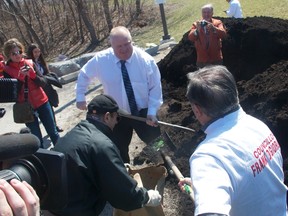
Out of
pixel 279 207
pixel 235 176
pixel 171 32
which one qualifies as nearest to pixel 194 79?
pixel 235 176

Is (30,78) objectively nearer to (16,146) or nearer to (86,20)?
(16,146)

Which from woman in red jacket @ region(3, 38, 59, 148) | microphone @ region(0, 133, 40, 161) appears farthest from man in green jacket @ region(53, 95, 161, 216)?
woman in red jacket @ region(3, 38, 59, 148)

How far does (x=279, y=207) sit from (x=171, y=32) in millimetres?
14747

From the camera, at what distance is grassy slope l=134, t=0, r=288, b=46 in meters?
15.5

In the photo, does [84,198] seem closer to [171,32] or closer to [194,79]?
[194,79]

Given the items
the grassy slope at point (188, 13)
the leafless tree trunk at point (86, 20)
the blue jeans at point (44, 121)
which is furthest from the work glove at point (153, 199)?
the leafless tree trunk at point (86, 20)

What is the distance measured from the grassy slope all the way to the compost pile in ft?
20.2

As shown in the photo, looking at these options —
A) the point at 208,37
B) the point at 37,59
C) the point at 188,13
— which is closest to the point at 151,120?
the point at 37,59

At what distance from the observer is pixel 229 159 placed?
1867 millimetres

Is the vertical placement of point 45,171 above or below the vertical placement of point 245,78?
above

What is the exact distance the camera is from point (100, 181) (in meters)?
2.88

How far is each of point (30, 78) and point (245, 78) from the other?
456 centimetres

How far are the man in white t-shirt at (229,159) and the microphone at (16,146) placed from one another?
2.80 feet

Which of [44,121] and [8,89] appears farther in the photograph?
[44,121]
